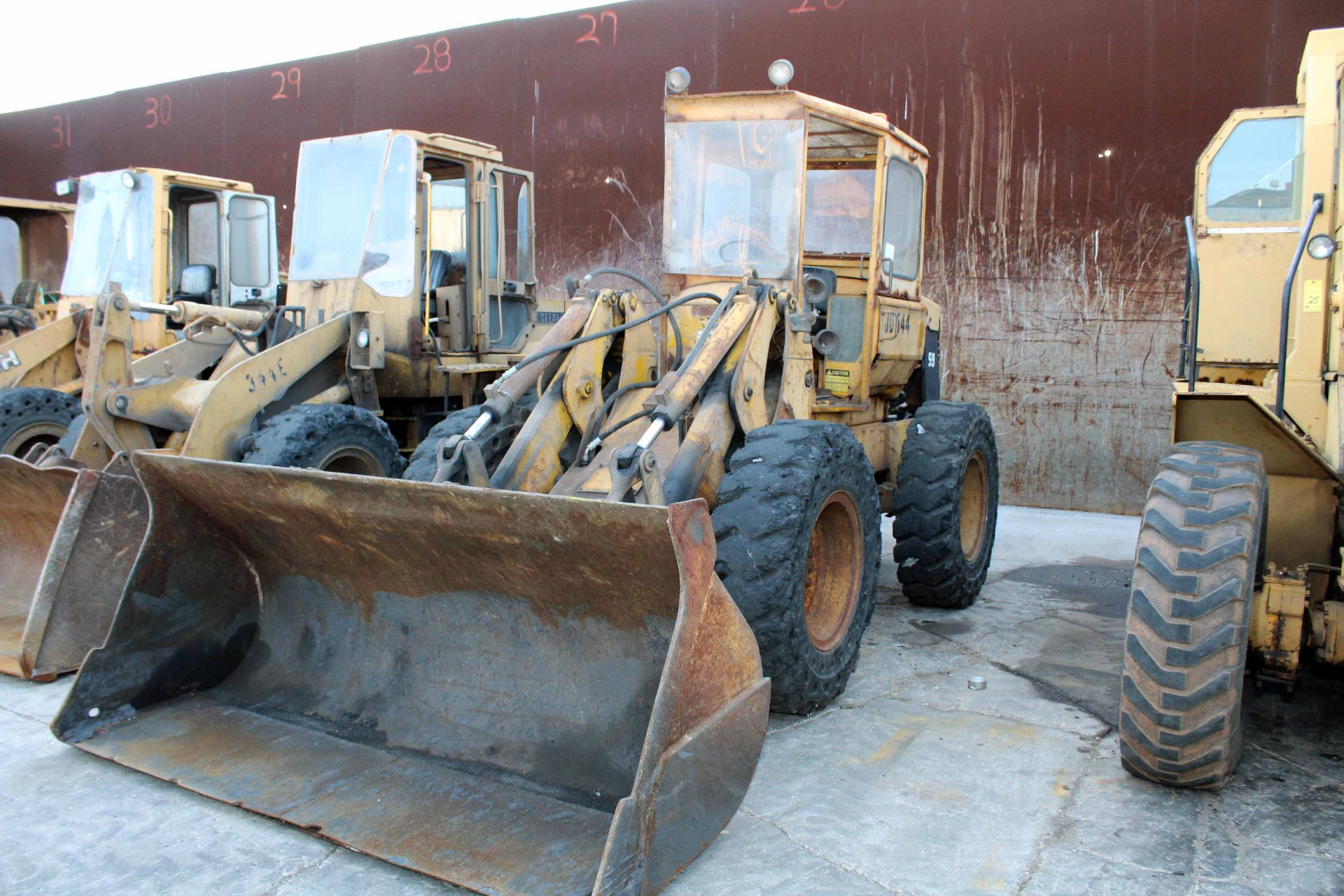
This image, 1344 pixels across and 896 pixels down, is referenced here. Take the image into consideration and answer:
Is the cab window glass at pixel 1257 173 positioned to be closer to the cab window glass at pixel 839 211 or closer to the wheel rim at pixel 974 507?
the cab window glass at pixel 839 211

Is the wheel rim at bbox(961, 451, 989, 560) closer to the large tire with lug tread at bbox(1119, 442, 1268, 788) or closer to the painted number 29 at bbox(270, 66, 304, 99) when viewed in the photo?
the large tire with lug tread at bbox(1119, 442, 1268, 788)

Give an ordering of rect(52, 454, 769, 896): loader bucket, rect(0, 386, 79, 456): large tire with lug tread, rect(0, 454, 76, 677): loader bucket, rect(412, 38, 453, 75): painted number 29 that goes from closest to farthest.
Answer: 1. rect(52, 454, 769, 896): loader bucket
2. rect(0, 454, 76, 677): loader bucket
3. rect(0, 386, 79, 456): large tire with lug tread
4. rect(412, 38, 453, 75): painted number 29

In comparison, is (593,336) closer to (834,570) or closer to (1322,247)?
(834,570)

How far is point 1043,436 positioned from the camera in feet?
29.1

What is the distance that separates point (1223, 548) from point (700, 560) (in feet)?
5.40

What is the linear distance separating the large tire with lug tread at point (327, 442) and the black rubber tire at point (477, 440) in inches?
29.8

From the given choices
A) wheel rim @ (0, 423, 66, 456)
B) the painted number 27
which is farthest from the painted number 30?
wheel rim @ (0, 423, 66, 456)

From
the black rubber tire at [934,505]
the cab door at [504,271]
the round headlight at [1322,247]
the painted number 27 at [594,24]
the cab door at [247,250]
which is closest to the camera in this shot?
the round headlight at [1322,247]

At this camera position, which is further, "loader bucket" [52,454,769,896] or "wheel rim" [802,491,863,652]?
"wheel rim" [802,491,863,652]

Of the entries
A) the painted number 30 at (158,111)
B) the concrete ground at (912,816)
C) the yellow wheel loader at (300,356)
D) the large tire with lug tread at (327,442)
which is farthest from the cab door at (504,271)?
the painted number 30 at (158,111)

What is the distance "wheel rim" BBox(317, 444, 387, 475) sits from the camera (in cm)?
582

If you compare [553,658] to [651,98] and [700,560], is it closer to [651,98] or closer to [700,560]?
[700,560]

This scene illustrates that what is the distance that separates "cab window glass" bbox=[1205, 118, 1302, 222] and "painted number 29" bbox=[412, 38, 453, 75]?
8.98 m

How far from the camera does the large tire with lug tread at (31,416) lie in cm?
664
